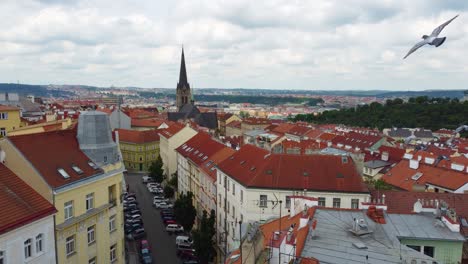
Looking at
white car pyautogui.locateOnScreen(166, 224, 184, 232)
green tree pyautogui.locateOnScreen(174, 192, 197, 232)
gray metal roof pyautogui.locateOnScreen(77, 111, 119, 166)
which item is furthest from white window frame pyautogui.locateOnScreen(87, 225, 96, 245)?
white car pyautogui.locateOnScreen(166, 224, 184, 232)

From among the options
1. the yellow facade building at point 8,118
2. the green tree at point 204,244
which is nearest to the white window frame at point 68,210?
the green tree at point 204,244

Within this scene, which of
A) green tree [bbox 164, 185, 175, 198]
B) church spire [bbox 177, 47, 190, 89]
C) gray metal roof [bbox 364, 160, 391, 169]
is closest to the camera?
green tree [bbox 164, 185, 175, 198]

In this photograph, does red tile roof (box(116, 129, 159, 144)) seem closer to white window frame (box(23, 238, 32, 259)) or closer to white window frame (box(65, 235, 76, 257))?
white window frame (box(65, 235, 76, 257))

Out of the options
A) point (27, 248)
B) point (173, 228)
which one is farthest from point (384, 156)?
point (27, 248)

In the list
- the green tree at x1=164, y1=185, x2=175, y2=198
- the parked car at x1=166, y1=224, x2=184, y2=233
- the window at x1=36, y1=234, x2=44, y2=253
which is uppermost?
the window at x1=36, y1=234, x2=44, y2=253

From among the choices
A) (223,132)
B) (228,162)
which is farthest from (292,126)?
(228,162)
